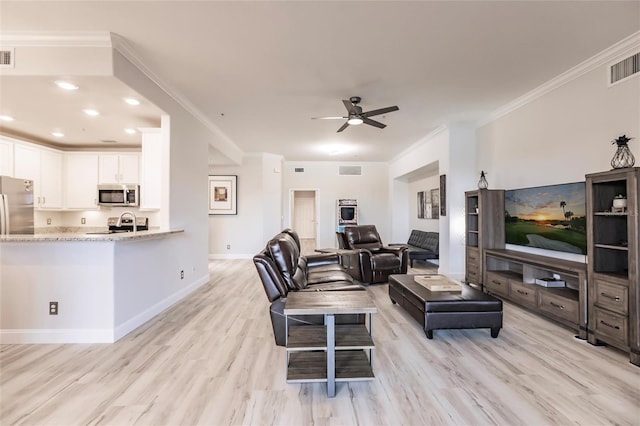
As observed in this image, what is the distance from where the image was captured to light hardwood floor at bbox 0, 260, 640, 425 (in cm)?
185

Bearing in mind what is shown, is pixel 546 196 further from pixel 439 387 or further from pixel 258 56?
pixel 258 56

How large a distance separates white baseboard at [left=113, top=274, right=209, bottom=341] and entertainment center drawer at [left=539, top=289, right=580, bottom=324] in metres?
4.53

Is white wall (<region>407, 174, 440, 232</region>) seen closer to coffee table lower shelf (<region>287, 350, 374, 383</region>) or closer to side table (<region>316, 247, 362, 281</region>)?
side table (<region>316, 247, 362, 281</region>)

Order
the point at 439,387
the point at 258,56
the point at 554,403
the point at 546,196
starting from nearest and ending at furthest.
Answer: the point at 554,403 → the point at 439,387 → the point at 258,56 → the point at 546,196

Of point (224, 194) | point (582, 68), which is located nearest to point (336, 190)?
point (224, 194)

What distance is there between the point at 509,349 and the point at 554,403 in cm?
83

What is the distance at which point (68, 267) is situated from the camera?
291 cm

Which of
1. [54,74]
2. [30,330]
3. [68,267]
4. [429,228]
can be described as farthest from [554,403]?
[429,228]

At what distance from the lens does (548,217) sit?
3.80m

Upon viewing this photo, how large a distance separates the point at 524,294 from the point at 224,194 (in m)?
6.80

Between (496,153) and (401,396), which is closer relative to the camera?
(401,396)

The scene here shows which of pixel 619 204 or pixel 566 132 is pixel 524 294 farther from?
pixel 566 132

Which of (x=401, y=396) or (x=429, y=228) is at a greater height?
(x=429, y=228)

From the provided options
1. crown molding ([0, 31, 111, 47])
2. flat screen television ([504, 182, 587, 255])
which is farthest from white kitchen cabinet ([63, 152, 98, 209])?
flat screen television ([504, 182, 587, 255])
